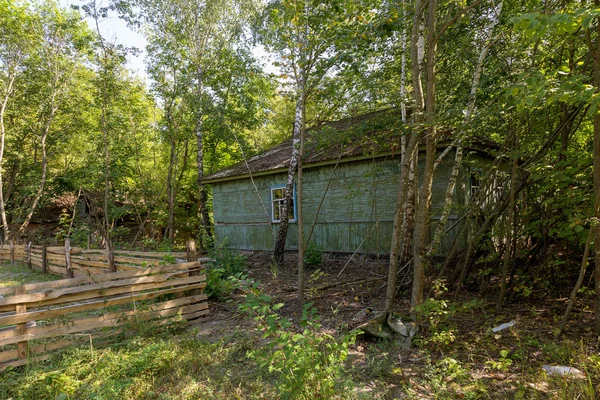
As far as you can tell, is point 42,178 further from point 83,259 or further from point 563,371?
point 563,371

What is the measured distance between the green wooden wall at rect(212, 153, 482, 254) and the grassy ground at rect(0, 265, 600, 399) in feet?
11.2

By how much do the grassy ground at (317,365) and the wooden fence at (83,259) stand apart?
83.8 inches

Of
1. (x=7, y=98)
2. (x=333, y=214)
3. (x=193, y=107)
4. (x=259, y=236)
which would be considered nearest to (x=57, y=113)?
(x=7, y=98)

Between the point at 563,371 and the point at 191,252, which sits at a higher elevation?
the point at 191,252

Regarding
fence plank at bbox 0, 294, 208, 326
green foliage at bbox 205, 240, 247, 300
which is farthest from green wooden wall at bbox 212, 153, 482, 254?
fence plank at bbox 0, 294, 208, 326

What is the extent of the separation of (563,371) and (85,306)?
17.8 ft

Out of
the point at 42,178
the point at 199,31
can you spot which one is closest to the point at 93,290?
the point at 199,31

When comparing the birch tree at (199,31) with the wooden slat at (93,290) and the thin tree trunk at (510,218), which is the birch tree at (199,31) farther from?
the thin tree trunk at (510,218)

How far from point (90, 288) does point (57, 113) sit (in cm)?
1798

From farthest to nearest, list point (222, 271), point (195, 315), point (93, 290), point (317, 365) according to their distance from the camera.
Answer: point (222, 271) → point (195, 315) → point (93, 290) → point (317, 365)

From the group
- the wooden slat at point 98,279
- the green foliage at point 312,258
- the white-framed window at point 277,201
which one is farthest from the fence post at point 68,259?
the white-framed window at point 277,201

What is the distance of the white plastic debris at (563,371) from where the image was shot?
3195mm

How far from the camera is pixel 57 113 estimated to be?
714 inches

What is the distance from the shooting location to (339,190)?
36.8 feet
